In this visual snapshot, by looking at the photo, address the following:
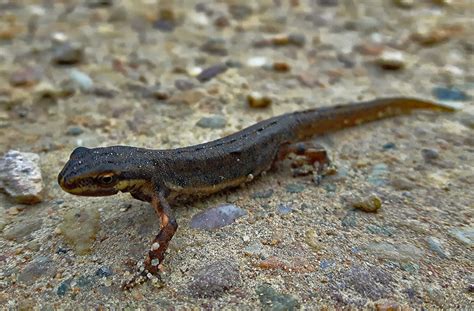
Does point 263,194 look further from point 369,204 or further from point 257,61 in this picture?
point 257,61

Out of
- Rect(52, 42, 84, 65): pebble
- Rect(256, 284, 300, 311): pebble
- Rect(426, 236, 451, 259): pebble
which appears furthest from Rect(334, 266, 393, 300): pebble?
Rect(52, 42, 84, 65): pebble

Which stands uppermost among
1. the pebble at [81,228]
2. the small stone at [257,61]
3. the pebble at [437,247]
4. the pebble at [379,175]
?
the pebble at [437,247]

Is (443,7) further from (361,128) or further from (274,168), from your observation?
(274,168)

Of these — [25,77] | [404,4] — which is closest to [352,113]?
[404,4]

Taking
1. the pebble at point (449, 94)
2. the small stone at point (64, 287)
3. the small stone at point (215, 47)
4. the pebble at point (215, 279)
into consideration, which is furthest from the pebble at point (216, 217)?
the pebble at point (449, 94)

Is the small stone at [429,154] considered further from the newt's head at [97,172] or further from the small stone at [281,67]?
the newt's head at [97,172]

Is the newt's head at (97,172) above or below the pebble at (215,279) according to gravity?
above

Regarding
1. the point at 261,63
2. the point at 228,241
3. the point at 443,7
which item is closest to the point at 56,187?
the point at 228,241

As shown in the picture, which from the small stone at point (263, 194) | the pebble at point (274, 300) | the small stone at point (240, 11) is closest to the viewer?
the pebble at point (274, 300)
